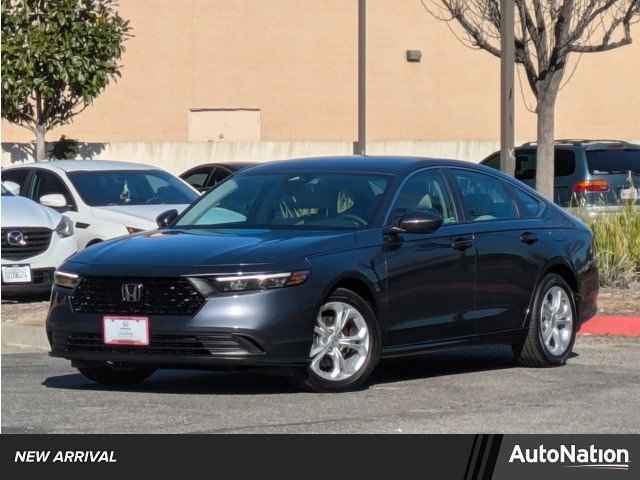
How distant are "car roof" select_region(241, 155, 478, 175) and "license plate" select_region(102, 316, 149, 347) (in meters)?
1.96

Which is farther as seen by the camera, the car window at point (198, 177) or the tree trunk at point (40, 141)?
the tree trunk at point (40, 141)

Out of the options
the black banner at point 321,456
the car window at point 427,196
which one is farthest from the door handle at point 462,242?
the black banner at point 321,456

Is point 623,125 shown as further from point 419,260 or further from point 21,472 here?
point 21,472

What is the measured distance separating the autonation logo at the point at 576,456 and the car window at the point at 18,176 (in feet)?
44.8

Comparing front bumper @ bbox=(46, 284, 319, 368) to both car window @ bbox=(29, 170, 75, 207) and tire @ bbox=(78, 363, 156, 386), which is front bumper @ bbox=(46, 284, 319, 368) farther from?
car window @ bbox=(29, 170, 75, 207)

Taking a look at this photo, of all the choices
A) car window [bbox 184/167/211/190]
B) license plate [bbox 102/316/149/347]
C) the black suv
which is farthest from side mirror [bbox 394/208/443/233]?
car window [bbox 184/167/211/190]

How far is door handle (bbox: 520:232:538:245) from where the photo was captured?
1223 cm

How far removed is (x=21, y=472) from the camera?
6887 mm

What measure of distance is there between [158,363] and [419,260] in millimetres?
1945

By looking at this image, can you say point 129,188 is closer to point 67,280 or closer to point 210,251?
point 67,280

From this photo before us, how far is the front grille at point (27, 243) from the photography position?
1778 cm

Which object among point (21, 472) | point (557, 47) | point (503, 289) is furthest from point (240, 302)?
point (557, 47)

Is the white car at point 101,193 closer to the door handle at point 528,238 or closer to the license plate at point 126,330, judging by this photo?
the door handle at point 528,238

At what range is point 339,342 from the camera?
10734 millimetres
